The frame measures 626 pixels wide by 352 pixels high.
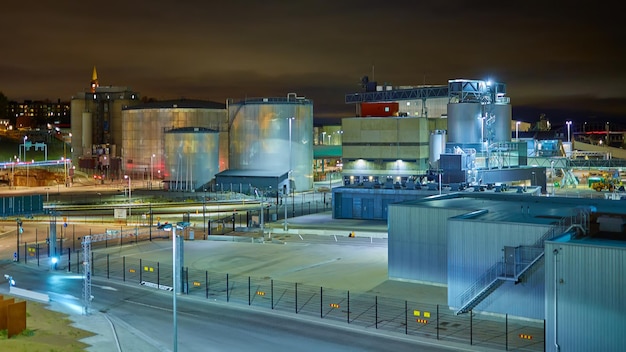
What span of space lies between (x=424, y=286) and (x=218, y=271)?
14.0 m

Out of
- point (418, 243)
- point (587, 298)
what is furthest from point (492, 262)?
point (418, 243)

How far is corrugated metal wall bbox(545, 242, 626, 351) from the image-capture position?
27578 millimetres

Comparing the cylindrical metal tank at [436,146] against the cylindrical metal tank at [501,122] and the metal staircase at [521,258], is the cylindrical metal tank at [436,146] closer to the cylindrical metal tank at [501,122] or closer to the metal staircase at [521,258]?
the cylindrical metal tank at [501,122]

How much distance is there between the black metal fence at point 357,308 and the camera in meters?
31.2

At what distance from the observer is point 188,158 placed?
4601 inches

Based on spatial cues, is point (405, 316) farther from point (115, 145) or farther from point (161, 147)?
point (115, 145)

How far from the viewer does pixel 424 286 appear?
42250 millimetres

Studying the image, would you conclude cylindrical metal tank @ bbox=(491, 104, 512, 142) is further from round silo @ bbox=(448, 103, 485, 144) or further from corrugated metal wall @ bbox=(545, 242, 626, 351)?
corrugated metal wall @ bbox=(545, 242, 626, 351)

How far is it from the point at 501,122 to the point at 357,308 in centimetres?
6361

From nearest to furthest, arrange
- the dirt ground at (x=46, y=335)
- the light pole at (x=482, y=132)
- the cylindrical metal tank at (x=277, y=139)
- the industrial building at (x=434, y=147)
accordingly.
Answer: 1. the dirt ground at (x=46, y=335)
2. the industrial building at (x=434, y=147)
3. the light pole at (x=482, y=132)
4. the cylindrical metal tank at (x=277, y=139)

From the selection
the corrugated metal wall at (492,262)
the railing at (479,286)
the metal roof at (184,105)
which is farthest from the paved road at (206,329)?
the metal roof at (184,105)

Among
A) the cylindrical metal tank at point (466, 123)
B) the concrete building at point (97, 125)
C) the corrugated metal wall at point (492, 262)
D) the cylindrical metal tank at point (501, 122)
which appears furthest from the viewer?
the concrete building at point (97, 125)

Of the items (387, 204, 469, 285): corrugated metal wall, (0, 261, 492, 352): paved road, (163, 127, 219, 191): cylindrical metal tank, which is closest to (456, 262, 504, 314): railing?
(0, 261, 492, 352): paved road

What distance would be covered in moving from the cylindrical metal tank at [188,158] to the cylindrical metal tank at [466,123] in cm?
4584
